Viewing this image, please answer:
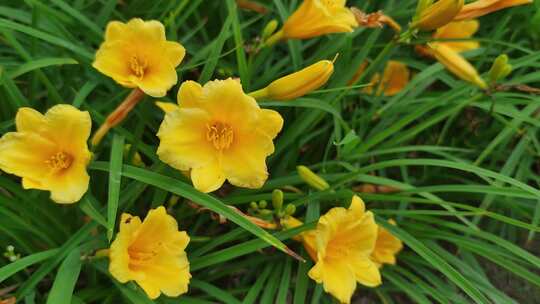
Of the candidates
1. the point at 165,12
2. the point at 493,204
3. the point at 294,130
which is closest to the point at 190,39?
the point at 165,12

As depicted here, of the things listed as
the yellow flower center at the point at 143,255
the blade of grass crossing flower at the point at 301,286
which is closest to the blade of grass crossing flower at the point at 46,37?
the yellow flower center at the point at 143,255

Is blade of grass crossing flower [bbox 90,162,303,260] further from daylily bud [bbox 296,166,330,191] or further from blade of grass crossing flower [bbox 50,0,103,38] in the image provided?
blade of grass crossing flower [bbox 50,0,103,38]

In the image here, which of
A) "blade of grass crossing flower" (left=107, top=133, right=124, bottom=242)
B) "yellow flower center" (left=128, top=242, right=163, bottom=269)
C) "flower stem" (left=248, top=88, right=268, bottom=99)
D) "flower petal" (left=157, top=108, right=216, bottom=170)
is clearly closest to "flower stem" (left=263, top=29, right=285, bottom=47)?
"flower stem" (left=248, top=88, right=268, bottom=99)

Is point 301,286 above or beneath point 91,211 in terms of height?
beneath

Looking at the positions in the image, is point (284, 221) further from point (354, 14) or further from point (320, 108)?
point (354, 14)

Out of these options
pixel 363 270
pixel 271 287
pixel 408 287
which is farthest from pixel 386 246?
pixel 271 287

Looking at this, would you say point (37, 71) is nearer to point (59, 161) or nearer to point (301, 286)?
point (59, 161)

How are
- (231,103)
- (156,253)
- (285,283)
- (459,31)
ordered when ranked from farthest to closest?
(459,31) < (285,283) < (156,253) < (231,103)

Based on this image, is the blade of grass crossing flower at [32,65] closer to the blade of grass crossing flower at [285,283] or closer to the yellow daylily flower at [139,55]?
the yellow daylily flower at [139,55]
